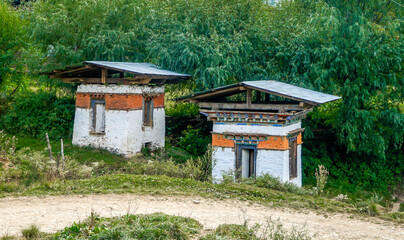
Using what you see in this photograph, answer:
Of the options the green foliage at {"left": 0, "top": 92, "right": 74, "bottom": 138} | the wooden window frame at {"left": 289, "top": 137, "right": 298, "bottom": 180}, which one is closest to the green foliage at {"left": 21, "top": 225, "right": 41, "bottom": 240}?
the wooden window frame at {"left": 289, "top": 137, "right": 298, "bottom": 180}

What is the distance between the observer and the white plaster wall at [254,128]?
14.7 meters

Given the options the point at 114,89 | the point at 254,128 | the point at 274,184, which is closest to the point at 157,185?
the point at 274,184

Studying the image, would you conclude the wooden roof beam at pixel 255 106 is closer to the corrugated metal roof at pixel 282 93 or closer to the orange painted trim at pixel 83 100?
the corrugated metal roof at pixel 282 93

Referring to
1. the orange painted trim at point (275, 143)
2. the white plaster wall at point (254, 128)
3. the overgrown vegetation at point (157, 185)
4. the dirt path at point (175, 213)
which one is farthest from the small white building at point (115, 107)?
the dirt path at point (175, 213)

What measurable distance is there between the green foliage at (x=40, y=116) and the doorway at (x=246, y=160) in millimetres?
8769

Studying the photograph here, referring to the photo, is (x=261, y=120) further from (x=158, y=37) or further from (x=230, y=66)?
(x=158, y=37)

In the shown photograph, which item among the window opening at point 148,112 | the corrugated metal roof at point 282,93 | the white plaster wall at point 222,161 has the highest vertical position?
the corrugated metal roof at point 282,93

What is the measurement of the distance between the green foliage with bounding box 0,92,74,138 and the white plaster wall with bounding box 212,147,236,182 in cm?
809

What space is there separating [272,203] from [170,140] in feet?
37.6

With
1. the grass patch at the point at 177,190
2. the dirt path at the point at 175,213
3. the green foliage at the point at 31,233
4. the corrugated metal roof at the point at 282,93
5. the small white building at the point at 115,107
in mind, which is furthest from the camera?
the small white building at the point at 115,107

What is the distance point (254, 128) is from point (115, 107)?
20.6ft

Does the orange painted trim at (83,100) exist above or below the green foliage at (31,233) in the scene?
above

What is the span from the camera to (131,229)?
859 centimetres

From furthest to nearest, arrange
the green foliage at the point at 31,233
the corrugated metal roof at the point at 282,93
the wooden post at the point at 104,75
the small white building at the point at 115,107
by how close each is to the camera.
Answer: the wooden post at the point at 104,75
the small white building at the point at 115,107
the corrugated metal roof at the point at 282,93
the green foliage at the point at 31,233
